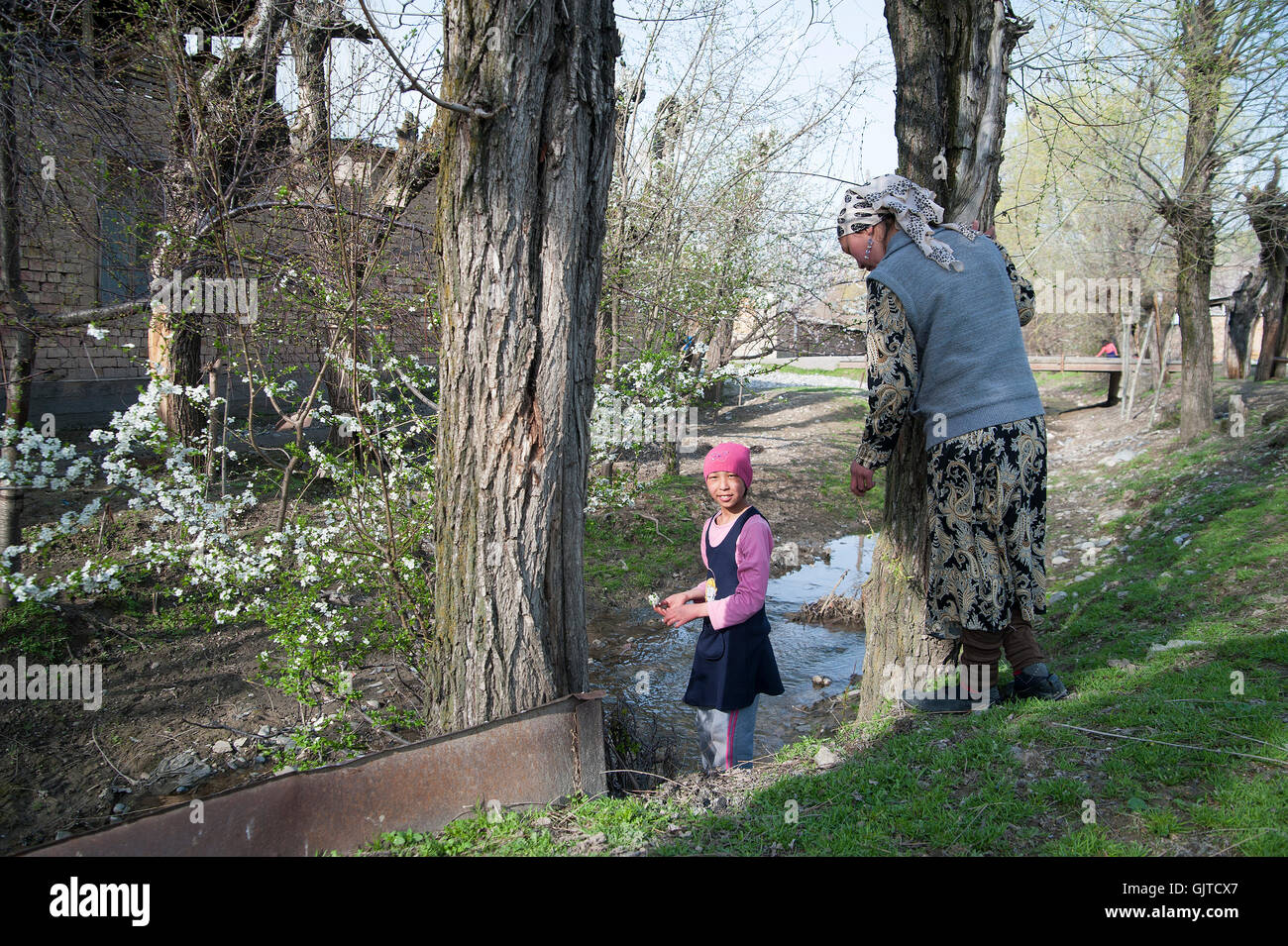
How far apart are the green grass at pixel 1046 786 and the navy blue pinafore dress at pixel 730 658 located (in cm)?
33

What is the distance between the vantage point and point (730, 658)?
3.63 meters

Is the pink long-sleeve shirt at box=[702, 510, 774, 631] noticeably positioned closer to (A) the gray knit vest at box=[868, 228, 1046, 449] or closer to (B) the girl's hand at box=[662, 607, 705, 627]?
(B) the girl's hand at box=[662, 607, 705, 627]

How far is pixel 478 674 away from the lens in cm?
313

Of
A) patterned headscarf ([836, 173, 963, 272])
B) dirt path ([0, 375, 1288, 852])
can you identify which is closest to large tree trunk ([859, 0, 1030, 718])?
patterned headscarf ([836, 173, 963, 272])

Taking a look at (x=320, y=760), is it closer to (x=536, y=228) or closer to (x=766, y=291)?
(x=536, y=228)

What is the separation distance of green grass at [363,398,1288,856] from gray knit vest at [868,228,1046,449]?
4.10 ft

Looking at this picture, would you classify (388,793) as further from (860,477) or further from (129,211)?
(129,211)

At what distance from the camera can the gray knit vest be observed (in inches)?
130

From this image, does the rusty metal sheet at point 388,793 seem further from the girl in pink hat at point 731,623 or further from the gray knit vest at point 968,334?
the gray knit vest at point 968,334

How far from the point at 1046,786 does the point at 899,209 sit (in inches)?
90.2

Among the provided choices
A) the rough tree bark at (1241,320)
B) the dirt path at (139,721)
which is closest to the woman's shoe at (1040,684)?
the dirt path at (139,721)

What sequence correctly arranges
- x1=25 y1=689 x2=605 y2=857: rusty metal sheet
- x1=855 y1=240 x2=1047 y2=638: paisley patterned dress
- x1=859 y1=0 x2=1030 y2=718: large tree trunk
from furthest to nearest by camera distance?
x1=859 y1=0 x2=1030 y2=718: large tree trunk, x1=855 y1=240 x2=1047 y2=638: paisley patterned dress, x1=25 y1=689 x2=605 y2=857: rusty metal sheet

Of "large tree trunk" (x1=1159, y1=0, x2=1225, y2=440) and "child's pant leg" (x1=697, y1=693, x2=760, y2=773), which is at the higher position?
"large tree trunk" (x1=1159, y1=0, x2=1225, y2=440)
